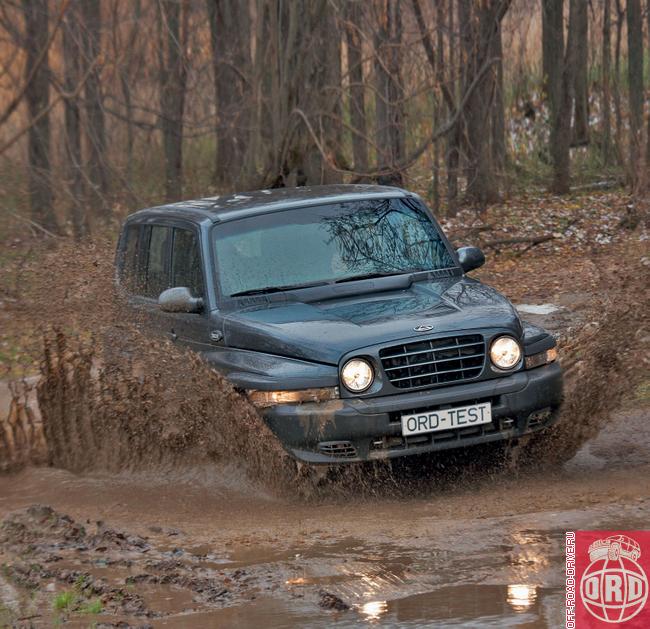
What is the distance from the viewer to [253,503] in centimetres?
680

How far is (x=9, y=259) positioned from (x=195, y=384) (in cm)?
710

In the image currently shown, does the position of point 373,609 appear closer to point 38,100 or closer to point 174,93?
point 38,100

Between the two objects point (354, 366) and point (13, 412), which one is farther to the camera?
point (13, 412)

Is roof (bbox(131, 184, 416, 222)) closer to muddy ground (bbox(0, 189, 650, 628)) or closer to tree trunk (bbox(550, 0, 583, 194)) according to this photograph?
muddy ground (bbox(0, 189, 650, 628))

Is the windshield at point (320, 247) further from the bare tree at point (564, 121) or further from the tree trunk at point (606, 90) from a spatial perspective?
the tree trunk at point (606, 90)

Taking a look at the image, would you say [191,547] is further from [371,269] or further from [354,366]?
[371,269]

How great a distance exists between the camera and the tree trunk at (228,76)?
23.8 m

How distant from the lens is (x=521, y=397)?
668 cm

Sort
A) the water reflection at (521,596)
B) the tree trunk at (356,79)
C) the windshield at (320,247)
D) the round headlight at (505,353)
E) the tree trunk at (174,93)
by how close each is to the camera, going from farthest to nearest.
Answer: the tree trunk at (174,93) < the tree trunk at (356,79) < the windshield at (320,247) < the round headlight at (505,353) < the water reflection at (521,596)

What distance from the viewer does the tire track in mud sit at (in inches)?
268

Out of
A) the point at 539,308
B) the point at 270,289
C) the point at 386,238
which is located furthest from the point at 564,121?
the point at 270,289

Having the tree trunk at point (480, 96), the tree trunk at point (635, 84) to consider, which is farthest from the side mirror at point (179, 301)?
the tree trunk at point (480, 96)

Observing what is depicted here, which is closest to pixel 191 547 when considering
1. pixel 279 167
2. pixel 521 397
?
pixel 521 397

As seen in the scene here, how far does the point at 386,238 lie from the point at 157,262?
160 cm
